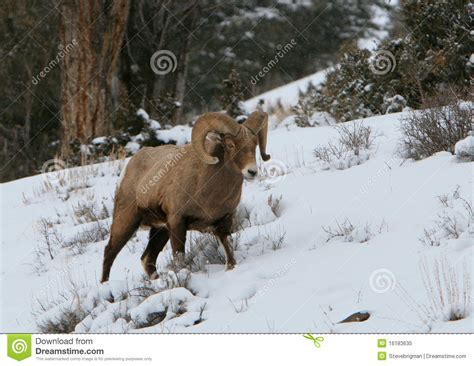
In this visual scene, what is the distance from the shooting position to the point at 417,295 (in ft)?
19.1

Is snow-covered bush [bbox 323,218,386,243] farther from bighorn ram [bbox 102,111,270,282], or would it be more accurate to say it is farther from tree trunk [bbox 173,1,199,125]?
tree trunk [bbox 173,1,199,125]

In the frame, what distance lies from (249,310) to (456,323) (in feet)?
5.10

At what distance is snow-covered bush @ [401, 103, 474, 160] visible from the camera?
8.47 metres

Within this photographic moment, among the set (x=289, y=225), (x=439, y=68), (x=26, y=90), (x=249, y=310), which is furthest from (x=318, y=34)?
(x=249, y=310)

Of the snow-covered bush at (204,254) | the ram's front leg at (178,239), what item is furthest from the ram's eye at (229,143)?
the snow-covered bush at (204,254)

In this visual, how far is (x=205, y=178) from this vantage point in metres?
7.59

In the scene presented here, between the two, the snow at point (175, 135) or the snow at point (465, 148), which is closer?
the snow at point (465, 148)

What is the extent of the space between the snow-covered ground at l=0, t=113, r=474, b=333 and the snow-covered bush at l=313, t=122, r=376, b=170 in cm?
4

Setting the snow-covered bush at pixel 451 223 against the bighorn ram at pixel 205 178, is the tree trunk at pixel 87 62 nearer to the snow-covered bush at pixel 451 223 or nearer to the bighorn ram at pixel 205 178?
the bighorn ram at pixel 205 178

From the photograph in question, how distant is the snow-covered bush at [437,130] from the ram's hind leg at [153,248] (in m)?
2.46

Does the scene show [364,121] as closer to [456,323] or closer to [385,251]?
[385,251]

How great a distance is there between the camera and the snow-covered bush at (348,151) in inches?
367

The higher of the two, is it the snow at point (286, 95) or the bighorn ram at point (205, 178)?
the snow at point (286, 95)
